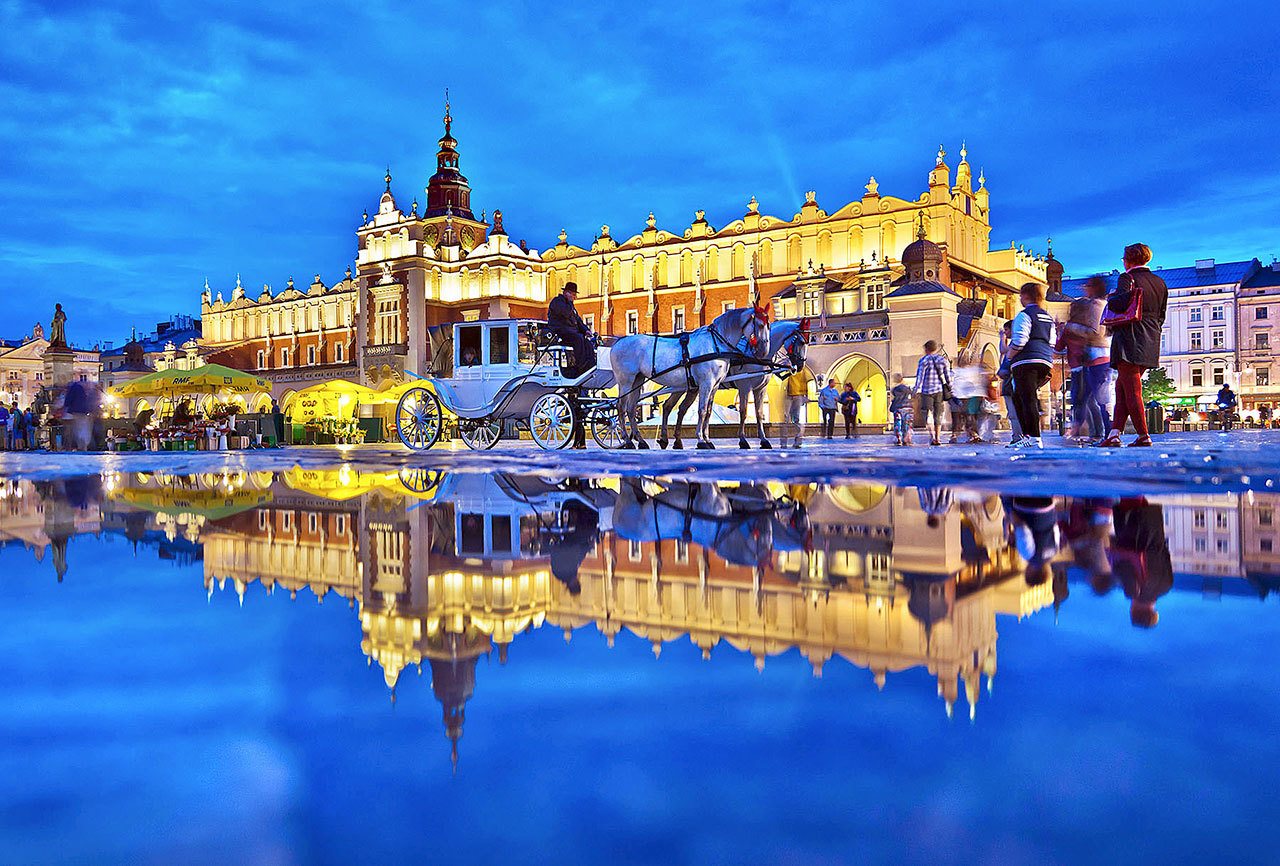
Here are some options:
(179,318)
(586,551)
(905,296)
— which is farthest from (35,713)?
(179,318)

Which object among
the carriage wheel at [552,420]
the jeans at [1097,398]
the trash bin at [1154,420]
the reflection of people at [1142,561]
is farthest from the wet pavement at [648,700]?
the trash bin at [1154,420]

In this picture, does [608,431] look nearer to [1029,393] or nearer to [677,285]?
[1029,393]

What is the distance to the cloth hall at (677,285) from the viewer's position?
3167cm

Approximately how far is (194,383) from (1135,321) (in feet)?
74.0

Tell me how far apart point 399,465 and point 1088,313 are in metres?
8.14

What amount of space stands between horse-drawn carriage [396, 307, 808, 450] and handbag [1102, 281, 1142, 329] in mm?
4243

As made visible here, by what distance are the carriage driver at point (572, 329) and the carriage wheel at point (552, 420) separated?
0.76 m

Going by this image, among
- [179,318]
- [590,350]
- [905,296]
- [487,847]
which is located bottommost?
[487,847]

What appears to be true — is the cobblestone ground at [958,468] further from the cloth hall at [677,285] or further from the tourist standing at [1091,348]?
the cloth hall at [677,285]

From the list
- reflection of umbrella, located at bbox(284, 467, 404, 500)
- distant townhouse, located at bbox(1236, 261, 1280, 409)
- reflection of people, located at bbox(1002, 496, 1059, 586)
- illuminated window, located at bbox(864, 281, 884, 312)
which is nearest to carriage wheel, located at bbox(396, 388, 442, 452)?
reflection of umbrella, located at bbox(284, 467, 404, 500)

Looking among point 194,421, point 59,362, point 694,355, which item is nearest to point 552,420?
point 694,355

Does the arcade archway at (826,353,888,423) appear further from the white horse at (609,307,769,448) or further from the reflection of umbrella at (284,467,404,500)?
the reflection of umbrella at (284,467,404,500)

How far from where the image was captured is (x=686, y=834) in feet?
3.35

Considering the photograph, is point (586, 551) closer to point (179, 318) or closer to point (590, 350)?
point (590, 350)
